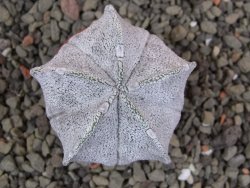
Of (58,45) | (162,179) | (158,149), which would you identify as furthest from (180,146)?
(58,45)

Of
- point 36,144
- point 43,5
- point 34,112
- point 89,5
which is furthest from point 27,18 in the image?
point 36,144

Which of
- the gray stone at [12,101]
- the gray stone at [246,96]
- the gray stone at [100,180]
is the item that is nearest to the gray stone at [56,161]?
the gray stone at [100,180]

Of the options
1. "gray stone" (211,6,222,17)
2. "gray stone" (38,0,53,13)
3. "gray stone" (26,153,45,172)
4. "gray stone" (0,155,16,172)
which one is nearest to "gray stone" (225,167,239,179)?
"gray stone" (211,6,222,17)

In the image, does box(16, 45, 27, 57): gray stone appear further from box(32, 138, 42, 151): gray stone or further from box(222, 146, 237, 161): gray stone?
box(222, 146, 237, 161): gray stone

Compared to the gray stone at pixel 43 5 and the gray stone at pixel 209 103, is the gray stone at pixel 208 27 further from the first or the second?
the gray stone at pixel 43 5

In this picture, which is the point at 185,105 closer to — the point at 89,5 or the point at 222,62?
the point at 222,62

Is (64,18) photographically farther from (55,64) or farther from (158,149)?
(158,149)
